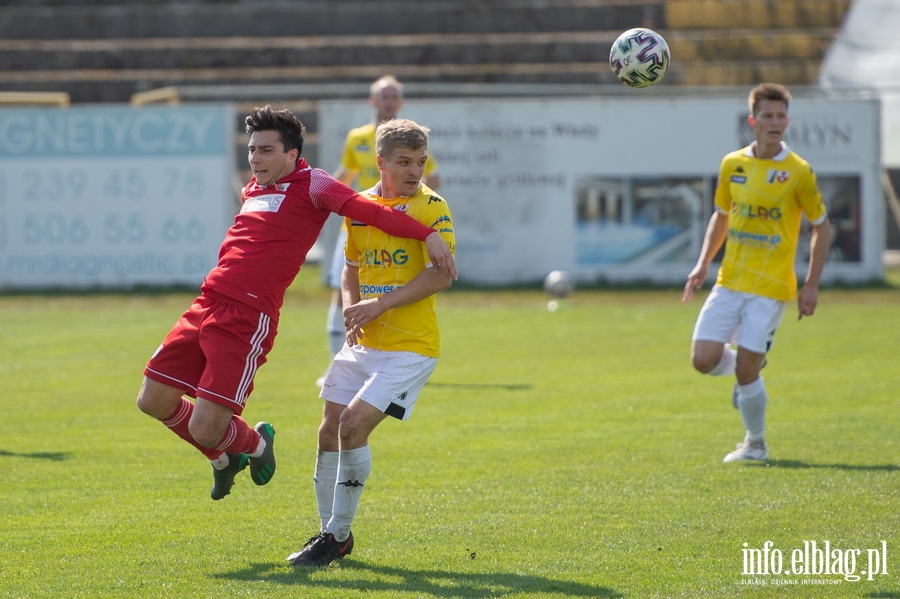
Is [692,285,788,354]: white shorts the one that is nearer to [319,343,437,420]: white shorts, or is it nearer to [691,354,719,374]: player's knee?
[691,354,719,374]: player's knee

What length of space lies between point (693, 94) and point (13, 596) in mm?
18025

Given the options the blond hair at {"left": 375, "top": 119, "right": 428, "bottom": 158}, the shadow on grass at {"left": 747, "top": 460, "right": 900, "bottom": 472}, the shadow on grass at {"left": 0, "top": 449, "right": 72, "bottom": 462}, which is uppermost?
the blond hair at {"left": 375, "top": 119, "right": 428, "bottom": 158}

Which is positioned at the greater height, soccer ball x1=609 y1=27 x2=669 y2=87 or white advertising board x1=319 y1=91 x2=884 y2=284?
soccer ball x1=609 y1=27 x2=669 y2=87

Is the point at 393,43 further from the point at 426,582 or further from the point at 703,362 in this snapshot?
the point at 426,582

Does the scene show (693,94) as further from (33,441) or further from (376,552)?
(376,552)

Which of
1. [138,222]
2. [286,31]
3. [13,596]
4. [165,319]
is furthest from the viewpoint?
[286,31]

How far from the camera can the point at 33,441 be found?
786 centimetres

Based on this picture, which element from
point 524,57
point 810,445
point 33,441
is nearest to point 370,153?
point 33,441

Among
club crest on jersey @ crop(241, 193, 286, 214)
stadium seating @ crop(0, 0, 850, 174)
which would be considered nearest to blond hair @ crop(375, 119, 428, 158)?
club crest on jersey @ crop(241, 193, 286, 214)

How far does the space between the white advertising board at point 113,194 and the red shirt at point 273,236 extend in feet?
42.7

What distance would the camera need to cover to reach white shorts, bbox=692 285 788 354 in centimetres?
742

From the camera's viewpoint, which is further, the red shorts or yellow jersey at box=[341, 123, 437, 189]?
yellow jersey at box=[341, 123, 437, 189]

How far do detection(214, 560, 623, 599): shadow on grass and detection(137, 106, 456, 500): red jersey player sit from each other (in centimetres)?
83

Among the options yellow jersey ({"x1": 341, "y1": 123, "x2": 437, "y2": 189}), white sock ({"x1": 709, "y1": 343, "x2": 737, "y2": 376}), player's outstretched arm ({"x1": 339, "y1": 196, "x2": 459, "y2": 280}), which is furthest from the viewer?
yellow jersey ({"x1": 341, "y1": 123, "x2": 437, "y2": 189})
